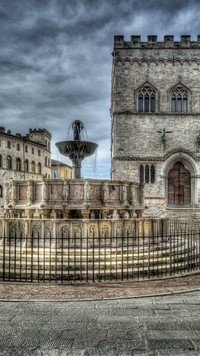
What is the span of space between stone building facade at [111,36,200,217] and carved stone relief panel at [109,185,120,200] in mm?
17719

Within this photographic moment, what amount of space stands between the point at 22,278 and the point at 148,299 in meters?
3.52

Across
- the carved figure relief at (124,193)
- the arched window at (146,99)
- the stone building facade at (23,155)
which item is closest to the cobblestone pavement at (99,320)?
the carved figure relief at (124,193)

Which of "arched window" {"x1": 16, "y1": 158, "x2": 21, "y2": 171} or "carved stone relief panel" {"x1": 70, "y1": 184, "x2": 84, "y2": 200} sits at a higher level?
"arched window" {"x1": 16, "y1": 158, "x2": 21, "y2": 171}

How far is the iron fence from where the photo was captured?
8.91 metres

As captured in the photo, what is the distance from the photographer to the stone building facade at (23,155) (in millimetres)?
51500

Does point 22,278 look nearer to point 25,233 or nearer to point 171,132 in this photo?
point 25,233

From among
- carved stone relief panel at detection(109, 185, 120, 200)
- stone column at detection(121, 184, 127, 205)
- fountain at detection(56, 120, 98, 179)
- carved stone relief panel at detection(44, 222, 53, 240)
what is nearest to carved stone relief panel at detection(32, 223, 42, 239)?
carved stone relief panel at detection(44, 222, 53, 240)

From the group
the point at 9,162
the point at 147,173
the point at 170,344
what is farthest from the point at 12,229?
the point at 9,162

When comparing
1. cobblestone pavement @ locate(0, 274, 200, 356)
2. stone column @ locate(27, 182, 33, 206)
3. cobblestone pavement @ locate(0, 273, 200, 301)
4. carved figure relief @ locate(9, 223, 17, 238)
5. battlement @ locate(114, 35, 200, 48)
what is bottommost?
cobblestone pavement @ locate(0, 273, 200, 301)

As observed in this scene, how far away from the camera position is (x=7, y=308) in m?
6.56

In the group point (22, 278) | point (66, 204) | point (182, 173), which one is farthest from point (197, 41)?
point (22, 278)

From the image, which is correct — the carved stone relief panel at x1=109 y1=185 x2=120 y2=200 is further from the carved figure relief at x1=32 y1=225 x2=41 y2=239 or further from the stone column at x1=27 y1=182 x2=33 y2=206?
the carved figure relief at x1=32 y1=225 x2=41 y2=239

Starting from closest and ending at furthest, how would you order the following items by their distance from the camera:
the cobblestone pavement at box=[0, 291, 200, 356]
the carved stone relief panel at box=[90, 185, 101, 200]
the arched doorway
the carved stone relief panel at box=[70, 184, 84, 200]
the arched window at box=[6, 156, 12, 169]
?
1. the cobblestone pavement at box=[0, 291, 200, 356]
2. the carved stone relief panel at box=[70, 184, 84, 200]
3. the carved stone relief panel at box=[90, 185, 101, 200]
4. the arched doorway
5. the arched window at box=[6, 156, 12, 169]

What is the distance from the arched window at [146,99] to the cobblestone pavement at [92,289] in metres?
23.6
